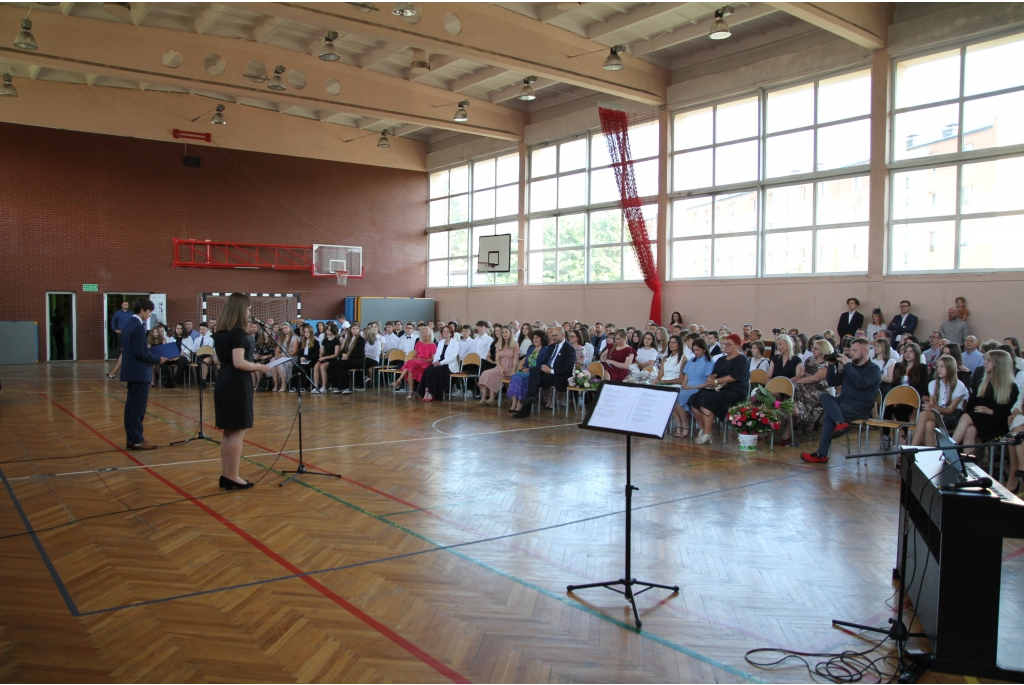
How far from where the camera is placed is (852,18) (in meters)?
11.0

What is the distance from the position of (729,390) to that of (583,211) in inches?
401

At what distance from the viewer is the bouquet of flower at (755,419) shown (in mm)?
7605

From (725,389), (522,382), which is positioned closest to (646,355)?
(522,382)

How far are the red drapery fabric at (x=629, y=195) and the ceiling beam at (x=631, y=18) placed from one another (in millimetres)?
3101

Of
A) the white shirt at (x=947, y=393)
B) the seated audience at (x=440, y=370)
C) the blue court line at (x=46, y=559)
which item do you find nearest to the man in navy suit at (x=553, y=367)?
the seated audience at (x=440, y=370)

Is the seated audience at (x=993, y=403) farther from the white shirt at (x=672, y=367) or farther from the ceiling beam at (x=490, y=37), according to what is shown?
the ceiling beam at (x=490, y=37)

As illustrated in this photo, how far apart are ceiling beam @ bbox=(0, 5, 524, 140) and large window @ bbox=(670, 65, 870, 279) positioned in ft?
19.6

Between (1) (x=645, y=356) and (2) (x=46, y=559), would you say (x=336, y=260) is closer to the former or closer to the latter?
(1) (x=645, y=356)

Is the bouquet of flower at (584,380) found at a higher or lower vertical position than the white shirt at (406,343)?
lower

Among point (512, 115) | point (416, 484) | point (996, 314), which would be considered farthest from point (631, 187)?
point (416, 484)

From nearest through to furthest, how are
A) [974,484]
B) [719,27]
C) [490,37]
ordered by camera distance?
[974,484]
[719,27]
[490,37]

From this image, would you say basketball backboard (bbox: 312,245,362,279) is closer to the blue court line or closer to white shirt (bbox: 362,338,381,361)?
white shirt (bbox: 362,338,381,361)

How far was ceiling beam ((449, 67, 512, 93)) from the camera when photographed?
15.5 meters

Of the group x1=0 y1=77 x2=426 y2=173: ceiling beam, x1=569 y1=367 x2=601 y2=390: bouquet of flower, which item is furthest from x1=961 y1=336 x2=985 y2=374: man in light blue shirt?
x1=0 y1=77 x2=426 y2=173: ceiling beam
